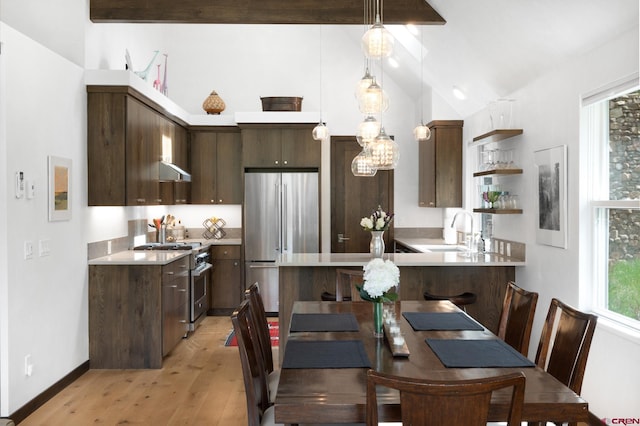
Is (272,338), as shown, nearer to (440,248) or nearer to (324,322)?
(440,248)

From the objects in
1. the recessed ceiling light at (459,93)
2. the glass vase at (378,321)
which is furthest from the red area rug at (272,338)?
the recessed ceiling light at (459,93)

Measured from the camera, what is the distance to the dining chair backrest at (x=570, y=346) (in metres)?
2.04

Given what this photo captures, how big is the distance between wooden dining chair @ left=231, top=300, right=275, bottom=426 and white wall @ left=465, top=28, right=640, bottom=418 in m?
2.12

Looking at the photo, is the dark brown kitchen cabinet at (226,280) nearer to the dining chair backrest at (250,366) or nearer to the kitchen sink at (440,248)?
the kitchen sink at (440,248)

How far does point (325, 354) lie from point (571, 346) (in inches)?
40.9

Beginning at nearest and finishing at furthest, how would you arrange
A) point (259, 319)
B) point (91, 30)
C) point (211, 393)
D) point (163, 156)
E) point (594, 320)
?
point (594, 320)
point (259, 319)
point (211, 393)
point (91, 30)
point (163, 156)

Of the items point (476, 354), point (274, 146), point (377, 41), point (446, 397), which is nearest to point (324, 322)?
point (476, 354)

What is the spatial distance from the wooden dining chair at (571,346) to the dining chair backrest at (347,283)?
1247 millimetres

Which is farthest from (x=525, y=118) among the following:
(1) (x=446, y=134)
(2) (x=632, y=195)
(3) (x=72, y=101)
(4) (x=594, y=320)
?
(3) (x=72, y=101)

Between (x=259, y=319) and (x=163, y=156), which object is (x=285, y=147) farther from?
(x=259, y=319)

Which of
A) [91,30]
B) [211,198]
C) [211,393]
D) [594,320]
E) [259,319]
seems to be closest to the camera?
[594,320]

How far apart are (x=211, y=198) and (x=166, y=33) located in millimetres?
2447

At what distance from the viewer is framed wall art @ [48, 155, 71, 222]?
12.5 ft

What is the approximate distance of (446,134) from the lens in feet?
20.9
